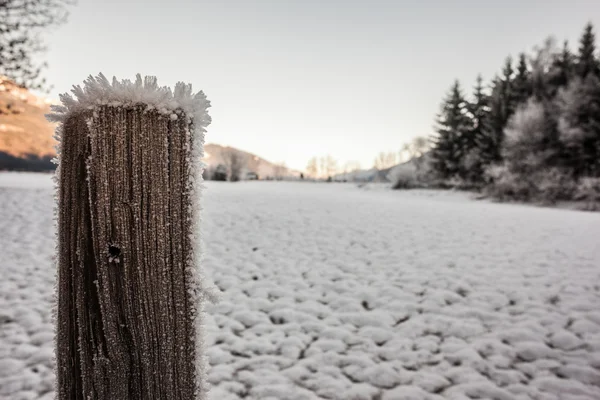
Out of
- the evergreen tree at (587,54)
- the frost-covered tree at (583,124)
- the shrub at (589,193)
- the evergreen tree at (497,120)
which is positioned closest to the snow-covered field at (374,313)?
the shrub at (589,193)

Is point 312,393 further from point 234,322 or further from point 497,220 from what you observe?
point 497,220

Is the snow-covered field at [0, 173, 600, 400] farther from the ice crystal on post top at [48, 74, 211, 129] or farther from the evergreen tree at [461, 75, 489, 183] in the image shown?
the evergreen tree at [461, 75, 489, 183]

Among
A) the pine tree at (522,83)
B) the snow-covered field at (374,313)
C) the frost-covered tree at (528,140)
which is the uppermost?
the pine tree at (522,83)

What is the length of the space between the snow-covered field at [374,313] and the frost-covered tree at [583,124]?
17984mm

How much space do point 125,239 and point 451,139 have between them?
113 feet

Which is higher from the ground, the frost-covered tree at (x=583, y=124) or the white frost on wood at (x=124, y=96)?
the frost-covered tree at (x=583, y=124)

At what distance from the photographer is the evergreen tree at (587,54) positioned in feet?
87.1

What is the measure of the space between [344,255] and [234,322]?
3226mm

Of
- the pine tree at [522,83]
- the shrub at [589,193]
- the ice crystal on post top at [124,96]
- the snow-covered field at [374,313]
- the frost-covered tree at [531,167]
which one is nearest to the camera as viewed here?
the ice crystal on post top at [124,96]

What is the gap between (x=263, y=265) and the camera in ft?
20.6

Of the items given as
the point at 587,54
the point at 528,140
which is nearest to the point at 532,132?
the point at 528,140

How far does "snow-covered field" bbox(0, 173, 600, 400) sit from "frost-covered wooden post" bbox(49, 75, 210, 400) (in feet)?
0.60

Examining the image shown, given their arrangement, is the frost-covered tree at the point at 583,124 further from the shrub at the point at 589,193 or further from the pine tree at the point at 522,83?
the pine tree at the point at 522,83

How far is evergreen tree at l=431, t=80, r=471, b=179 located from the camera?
103ft
